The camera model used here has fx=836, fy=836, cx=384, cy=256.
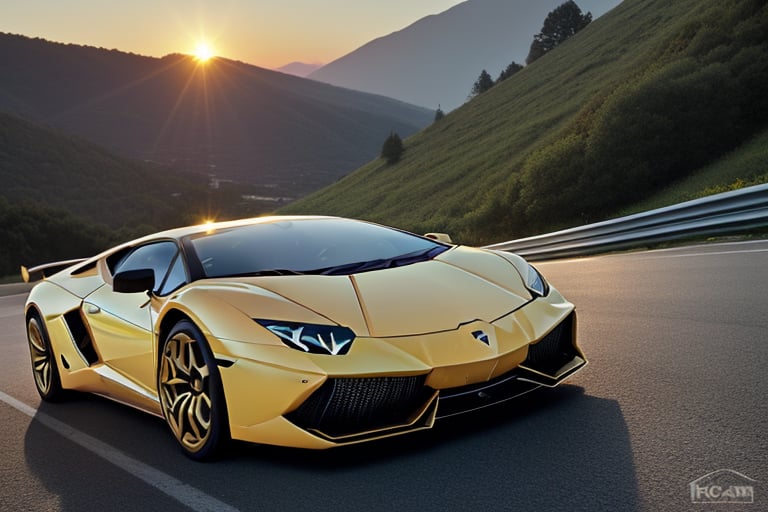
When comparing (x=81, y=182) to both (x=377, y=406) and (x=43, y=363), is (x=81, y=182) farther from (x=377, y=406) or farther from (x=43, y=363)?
(x=377, y=406)

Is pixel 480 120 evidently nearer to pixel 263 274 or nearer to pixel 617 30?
pixel 617 30

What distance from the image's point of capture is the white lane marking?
11.8ft

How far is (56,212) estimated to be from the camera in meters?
83.7

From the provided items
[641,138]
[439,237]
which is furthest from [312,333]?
[641,138]

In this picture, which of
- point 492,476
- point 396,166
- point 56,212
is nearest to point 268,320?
point 492,476

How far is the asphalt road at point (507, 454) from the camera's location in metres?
3.32

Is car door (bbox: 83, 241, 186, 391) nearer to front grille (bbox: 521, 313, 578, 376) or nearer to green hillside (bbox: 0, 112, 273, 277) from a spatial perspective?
front grille (bbox: 521, 313, 578, 376)

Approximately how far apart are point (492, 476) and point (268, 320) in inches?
50.5

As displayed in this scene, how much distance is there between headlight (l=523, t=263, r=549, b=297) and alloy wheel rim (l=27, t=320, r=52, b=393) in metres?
3.60

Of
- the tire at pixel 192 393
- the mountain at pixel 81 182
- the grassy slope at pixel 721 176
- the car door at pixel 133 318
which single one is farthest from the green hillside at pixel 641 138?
the mountain at pixel 81 182

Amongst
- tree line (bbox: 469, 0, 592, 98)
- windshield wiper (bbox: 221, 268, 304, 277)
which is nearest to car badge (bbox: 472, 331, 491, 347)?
windshield wiper (bbox: 221, 268, 304, 277)

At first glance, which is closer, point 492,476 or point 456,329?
point 492,476

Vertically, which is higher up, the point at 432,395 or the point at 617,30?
the point at 617,30

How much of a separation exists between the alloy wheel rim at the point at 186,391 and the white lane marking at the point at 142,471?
0.81ft
